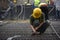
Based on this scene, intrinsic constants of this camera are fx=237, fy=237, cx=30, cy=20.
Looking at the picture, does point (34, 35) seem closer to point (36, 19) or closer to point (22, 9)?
point (36, 19)

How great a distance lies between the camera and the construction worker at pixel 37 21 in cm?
705

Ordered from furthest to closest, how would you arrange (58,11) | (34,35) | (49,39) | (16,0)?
(16,0) < (58,11) < (34,35) < (49,39)

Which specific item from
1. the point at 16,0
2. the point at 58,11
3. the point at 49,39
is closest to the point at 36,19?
the point at 49,39

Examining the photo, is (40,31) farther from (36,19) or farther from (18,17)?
(18,17)

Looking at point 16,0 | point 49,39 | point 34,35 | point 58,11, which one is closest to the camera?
point 49,39

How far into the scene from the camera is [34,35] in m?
6.93

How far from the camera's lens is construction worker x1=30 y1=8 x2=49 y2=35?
23.1 feet

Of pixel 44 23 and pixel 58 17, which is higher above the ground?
pixel 44 23

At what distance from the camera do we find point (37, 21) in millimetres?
7152

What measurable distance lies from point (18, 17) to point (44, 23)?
8451 mm

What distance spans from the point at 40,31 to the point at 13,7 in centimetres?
886

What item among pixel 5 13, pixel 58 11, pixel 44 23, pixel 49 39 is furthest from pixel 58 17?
pixel 49 39

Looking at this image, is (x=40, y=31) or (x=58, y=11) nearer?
(x=40, y=31)

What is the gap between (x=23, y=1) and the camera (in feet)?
61.7
